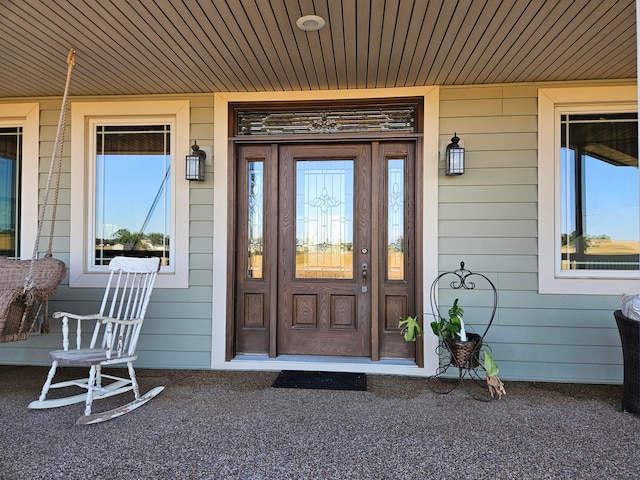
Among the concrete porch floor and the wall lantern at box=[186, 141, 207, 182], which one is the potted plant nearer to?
the concrete porch floor

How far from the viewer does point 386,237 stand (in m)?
3.37

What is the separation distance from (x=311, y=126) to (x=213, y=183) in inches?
39.3

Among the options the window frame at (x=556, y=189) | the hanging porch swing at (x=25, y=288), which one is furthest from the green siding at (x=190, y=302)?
the window frame at (x=556, y=189)

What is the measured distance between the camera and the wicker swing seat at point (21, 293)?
2.42m

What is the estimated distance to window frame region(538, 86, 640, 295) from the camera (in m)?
3.09

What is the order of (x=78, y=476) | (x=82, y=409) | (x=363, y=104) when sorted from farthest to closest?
(x=363, y=104)
(x=82, y=409)
(x=78, y=476)

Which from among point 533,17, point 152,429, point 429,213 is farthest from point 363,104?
point 152,429

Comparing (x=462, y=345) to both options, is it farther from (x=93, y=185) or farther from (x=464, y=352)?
(x=93, y=185)

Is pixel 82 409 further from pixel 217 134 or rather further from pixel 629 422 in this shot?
pixel 629 422

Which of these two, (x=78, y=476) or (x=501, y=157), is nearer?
(x=78, y=476)

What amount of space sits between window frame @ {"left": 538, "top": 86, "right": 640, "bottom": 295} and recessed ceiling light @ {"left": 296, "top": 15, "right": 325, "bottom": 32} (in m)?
1.97

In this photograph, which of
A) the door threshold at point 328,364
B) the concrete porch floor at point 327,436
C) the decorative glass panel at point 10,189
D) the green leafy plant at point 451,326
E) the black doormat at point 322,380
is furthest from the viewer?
the decorative glass panel at point 10,189

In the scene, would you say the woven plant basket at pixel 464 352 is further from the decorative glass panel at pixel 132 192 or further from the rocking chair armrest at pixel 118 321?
the decorative glass panel at pixel 132 192

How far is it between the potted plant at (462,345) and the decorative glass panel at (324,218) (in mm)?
859
